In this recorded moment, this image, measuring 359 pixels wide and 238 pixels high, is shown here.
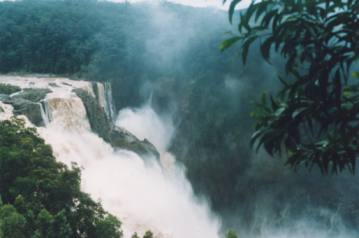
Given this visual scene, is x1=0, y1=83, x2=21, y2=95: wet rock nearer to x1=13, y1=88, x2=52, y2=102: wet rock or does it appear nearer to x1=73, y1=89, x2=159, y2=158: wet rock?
x1=13, y1=88, x2=52, y2=102: wet rock

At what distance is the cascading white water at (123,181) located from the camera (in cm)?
1273

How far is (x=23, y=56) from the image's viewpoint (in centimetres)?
2938

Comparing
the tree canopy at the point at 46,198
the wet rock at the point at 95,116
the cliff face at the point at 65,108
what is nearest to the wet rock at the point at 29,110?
the cliff face at the point at 65,108

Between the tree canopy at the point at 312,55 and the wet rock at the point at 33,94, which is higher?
the wet rock at the point at 33,94

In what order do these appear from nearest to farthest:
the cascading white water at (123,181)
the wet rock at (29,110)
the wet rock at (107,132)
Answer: the cascading white water at (123,181), the wet rock at (29,110), the wet rock at (107,132)

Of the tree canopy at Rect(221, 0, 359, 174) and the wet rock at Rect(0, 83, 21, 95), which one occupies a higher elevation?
the wet rock at Rect(0, 83, 21, 95)

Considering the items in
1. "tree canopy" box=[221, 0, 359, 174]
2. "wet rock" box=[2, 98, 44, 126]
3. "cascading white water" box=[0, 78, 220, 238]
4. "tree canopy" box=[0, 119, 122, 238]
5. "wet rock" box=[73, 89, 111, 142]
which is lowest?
"tree canopy" box=[221, 0, 359, 174]

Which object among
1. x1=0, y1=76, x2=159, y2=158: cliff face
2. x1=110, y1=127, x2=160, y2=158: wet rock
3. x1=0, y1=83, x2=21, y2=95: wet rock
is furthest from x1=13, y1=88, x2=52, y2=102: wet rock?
x1=110, y1=127, x2=160, y2=158: wet rock

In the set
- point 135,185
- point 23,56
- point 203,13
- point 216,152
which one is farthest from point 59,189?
point 203,13

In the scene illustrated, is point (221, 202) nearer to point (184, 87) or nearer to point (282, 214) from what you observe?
point (282, 214)

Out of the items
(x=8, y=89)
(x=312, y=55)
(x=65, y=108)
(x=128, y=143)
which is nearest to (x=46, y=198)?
(x=312, y=55)

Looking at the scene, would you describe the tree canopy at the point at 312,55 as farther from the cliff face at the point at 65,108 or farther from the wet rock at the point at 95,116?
the wet rock at the point at 95,116

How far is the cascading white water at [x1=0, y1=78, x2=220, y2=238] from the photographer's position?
12734 mm

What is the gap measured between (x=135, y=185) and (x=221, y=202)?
8.68m
